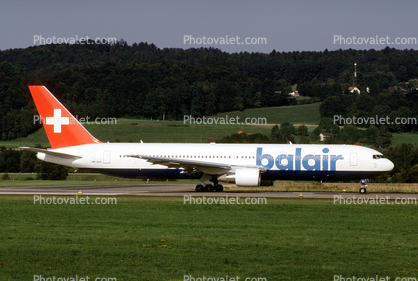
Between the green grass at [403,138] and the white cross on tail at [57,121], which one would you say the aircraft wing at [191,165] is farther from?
the green grass at [403,138]

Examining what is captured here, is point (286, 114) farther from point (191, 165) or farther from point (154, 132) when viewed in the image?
point (191, 165)

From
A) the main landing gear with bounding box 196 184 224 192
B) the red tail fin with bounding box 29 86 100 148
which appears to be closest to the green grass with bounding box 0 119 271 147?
the red tail fin with bounding box 29 86 100 148

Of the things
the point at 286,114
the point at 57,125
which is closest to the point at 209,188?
the point at 57,125

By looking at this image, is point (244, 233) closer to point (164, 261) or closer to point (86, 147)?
point (164, 261)

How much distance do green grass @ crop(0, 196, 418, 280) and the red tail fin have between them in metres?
14.0

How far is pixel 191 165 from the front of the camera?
116ft

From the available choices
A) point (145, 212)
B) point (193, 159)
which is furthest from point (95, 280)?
point (193, 159)

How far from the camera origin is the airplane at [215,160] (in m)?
36.3

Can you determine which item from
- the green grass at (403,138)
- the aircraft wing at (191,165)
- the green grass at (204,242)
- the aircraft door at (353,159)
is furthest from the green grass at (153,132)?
the green grass at (204,242)

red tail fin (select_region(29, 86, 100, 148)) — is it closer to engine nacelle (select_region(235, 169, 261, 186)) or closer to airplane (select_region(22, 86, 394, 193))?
airplane (select_region(22, 86, 394, 193))

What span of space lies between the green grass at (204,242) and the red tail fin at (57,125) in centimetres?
1400

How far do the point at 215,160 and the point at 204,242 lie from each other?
2098cm

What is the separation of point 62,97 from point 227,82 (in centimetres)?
5097

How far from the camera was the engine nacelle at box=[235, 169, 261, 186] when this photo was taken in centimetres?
3419
